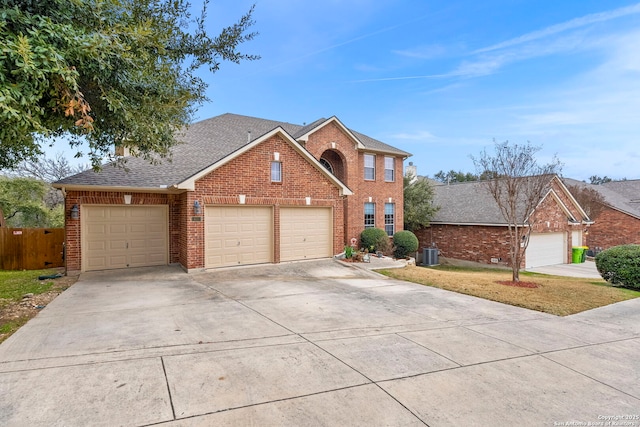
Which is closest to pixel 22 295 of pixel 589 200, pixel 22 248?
pixel 22 248

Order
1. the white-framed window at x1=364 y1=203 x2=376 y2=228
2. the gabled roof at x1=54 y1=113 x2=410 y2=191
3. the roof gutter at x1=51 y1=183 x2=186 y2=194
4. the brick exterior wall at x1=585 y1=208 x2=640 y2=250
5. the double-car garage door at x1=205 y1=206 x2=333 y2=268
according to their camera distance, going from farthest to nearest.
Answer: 1. the brick exterior wall at x1=585 y1=208 x2=640 y2=250
2. the white-framed window at x1=364 y1=203 x2=376 y2=228
3. the double-car garage door at x1=205 y1=206 x2=333 y2=268
4. the gabled roof at x1=54 y1=113 x2=410 y2=191
5. the roof gutter at x1=51 y1=183 x2=186 y2=194

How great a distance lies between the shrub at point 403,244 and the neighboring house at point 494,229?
164 inches

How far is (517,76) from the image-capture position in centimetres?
1700

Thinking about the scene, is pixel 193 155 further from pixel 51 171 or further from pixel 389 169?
pixel 51 171

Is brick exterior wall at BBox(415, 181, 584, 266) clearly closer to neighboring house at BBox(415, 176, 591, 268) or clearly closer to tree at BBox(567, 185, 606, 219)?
neighboring house at BBox(415, 176, 591, 268)

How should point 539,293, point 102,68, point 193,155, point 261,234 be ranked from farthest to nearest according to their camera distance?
point 193,155
point 261,234
point 539,293
point 102,68

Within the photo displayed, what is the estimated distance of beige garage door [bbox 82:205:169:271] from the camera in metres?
11.6

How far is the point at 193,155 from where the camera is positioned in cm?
1435

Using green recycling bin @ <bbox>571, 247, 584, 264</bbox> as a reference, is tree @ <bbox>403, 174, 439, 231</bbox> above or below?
above

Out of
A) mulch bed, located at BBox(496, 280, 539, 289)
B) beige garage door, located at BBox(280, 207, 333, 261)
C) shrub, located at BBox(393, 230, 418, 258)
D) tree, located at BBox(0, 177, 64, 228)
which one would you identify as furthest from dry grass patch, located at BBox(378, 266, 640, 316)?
Answer: tree, located at BBox(0, 177, 64, 228)

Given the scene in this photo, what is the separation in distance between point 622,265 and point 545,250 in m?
9.85

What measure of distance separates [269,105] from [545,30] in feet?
55.2

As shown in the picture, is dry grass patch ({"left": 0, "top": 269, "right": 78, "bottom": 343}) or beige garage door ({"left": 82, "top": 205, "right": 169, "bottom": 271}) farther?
beige garage door ({"left": 82, "top": 205, "right": 169, "bottom": 271})

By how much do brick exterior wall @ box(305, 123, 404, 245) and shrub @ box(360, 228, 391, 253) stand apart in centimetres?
84
